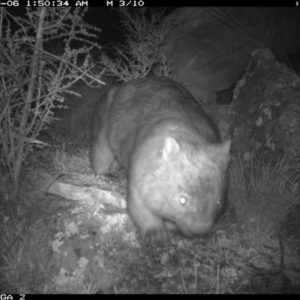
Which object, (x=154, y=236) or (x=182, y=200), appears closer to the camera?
(x=182, y=200)

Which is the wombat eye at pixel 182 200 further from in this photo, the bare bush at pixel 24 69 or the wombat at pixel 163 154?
the bare bush at pixel 24 69

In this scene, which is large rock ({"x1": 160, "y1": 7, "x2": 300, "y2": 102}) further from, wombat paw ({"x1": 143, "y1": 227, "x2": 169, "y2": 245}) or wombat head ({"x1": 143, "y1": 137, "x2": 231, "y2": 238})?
wombat paw ({"x1": 143, "y1": 227, "x2": 169, "y2": 245})

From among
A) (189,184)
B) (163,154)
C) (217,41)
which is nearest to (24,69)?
(163,154)

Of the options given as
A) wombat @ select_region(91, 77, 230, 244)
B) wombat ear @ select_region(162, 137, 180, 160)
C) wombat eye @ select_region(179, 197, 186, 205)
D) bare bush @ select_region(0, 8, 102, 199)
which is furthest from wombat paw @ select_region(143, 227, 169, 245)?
bare bush @ select_region(0, 8, 102, 199)

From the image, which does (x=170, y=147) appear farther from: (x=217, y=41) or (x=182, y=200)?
(x=217, y=41)

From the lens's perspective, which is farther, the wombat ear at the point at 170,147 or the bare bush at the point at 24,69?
the bare bush at the point at 24,69

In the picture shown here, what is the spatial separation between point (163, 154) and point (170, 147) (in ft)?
0.34

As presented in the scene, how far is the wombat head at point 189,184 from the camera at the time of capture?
269 cm

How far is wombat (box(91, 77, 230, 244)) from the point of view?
Answer: 8.97 feet

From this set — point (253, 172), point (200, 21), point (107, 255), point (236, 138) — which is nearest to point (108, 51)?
point (200, 21)

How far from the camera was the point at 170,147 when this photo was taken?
9.35 feet

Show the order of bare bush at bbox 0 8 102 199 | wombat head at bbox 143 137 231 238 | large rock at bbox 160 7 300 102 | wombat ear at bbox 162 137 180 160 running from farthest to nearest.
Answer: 1. large rock at bbox 160 7 300 102
2. bare bush at bbox 0 8 102 199
3. wombat ear at bbox 162 137 180 160
4. wombat head at bbox 143 137 231 238

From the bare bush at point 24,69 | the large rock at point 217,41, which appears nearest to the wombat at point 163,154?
the bare bush at point 24,69

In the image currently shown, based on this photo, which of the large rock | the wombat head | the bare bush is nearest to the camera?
the wombat head
